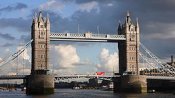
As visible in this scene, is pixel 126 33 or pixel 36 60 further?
pixel 126 33

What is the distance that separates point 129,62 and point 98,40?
12.2 m

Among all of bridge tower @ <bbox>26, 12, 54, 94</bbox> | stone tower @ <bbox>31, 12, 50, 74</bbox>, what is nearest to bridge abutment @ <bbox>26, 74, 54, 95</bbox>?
bridge tower @ <bbox>26, 12, 54, 94</bbox>

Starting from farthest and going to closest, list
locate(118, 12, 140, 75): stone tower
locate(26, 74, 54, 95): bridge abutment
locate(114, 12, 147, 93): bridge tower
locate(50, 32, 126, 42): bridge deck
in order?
1. locate(118, 12, 140, 75): stone tower
2. locate(114, 12, 147, 93): bridge tower
3. locate(50, 32, 126, 42): bridge deck
4. locate(26, 74, 54, 95): bridge abutment

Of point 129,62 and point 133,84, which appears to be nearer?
point 133,84

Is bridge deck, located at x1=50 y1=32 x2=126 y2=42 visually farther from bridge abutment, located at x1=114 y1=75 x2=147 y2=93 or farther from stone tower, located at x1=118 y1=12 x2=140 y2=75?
bridge abutment, located at x1=114 y1=75 x2=147 y2=93

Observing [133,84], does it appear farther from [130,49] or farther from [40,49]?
[40,49]

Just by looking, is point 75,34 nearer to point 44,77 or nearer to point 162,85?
point 44,77

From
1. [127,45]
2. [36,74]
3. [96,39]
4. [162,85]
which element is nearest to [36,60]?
[36,74]

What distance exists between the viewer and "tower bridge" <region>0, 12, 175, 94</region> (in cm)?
13300

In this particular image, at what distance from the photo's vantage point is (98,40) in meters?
145

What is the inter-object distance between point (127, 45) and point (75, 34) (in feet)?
58.8

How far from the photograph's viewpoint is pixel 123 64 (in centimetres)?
15275

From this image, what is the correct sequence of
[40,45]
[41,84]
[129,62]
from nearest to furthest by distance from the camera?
1. [41,84]
2. [40,45]
3. [129,62]

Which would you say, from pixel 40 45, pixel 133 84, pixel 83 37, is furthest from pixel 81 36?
pixel 133 84
